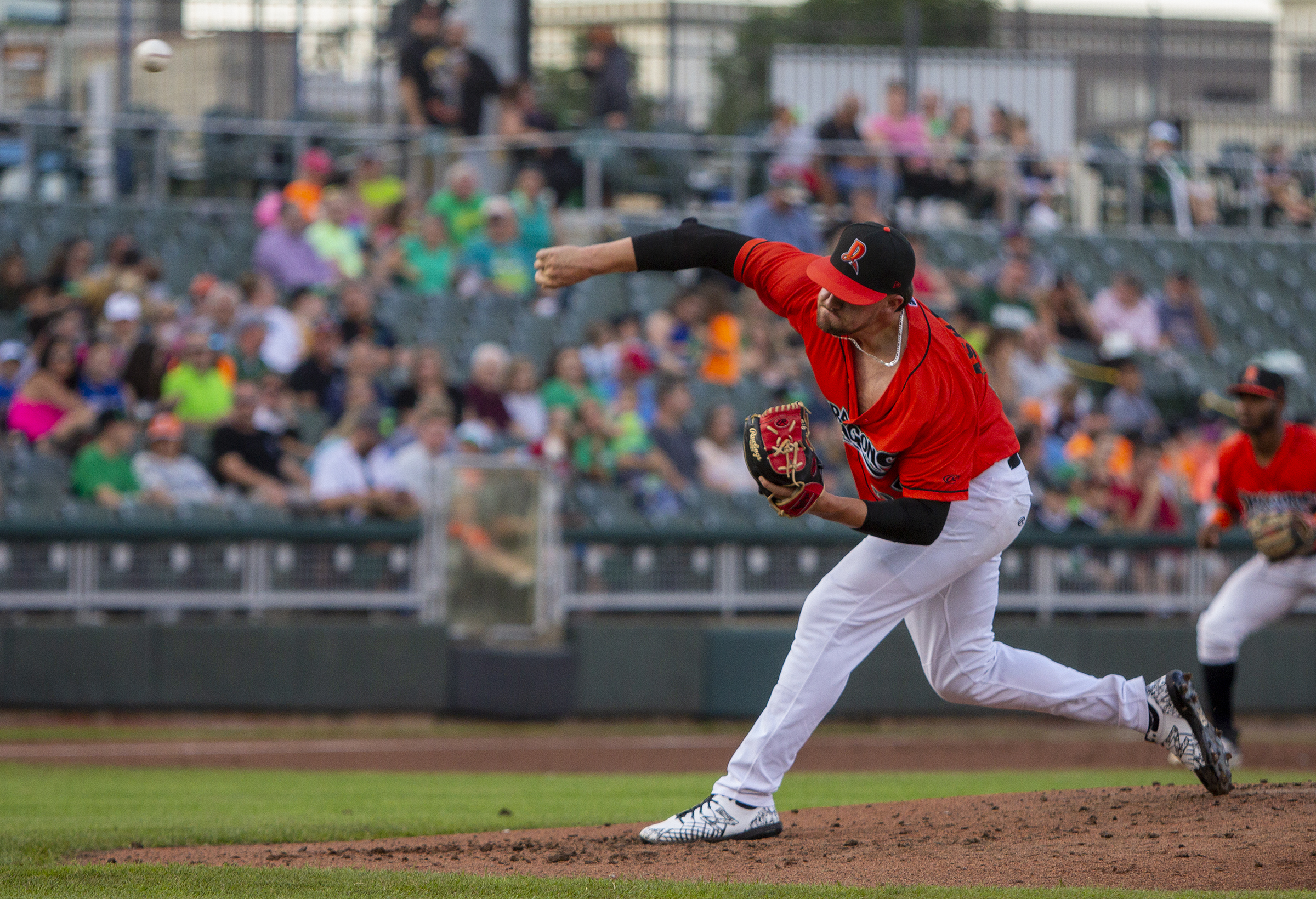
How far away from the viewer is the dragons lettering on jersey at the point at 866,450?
4840mm

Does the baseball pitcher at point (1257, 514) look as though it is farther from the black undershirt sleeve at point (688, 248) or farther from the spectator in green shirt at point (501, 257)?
the spectator in green shirt at point (501, 257)

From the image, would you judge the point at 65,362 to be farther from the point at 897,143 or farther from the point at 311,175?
the point at 897,143

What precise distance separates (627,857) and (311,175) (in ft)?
36.5

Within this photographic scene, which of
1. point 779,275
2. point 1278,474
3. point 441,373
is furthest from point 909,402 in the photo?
point 441,373

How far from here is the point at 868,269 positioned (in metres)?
4.59

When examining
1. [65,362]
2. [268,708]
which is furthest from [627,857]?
[65,362]

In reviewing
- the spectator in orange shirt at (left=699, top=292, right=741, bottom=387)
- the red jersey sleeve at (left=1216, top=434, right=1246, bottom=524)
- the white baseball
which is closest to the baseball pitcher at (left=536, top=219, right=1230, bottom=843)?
the red jersey sleeve at (left=1216, top=434, right=1246, bottom=524)

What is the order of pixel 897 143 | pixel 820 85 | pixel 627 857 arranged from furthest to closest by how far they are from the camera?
pixel 820 85 < pixel 897 143 < pixel 627 857

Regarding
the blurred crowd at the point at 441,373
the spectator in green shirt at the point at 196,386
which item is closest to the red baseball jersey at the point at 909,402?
the blurred crowd at the point at 441,373

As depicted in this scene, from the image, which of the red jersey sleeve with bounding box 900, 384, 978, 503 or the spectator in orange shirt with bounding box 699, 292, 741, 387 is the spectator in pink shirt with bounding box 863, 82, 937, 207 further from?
the red jersey sleeve with bounding box 900, 384, 978, 503

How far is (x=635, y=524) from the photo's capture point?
11070mm

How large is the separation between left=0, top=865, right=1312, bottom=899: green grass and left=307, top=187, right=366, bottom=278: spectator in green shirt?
31.5 feet

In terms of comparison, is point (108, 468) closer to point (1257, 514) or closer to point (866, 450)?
point (866, 450)

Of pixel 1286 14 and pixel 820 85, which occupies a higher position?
pixel 1286 14
